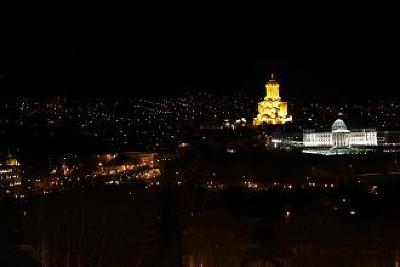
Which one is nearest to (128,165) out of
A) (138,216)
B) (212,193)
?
(212,193)

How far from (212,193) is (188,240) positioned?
1213 cm

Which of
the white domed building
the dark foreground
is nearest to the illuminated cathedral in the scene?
the white domed building

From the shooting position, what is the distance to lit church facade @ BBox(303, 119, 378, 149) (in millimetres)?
61125

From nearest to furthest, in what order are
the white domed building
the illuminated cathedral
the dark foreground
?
the dark foreground → the white domed building → the illuminated cathedral

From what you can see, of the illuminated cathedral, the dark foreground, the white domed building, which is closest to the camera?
the dark foreground

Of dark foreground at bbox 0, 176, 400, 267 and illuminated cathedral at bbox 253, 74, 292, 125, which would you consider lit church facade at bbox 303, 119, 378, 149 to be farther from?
dark foreground at bbox 0, 176, 400, 267

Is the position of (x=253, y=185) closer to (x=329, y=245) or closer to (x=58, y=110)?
(x=329, y=245)

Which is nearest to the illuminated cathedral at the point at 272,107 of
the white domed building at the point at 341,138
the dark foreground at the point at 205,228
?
the white domed building at the point at 341,138

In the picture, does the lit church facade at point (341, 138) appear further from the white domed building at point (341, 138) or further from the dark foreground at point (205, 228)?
the dark foreground at point (205, 228)

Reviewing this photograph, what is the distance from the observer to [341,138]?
62281mm

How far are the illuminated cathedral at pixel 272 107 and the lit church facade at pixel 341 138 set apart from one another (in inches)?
344

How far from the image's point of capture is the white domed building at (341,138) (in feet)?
201

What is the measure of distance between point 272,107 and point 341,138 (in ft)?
34.5

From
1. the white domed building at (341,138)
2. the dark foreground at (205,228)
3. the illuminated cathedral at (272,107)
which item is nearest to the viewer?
the dark foreground at (205,228)
